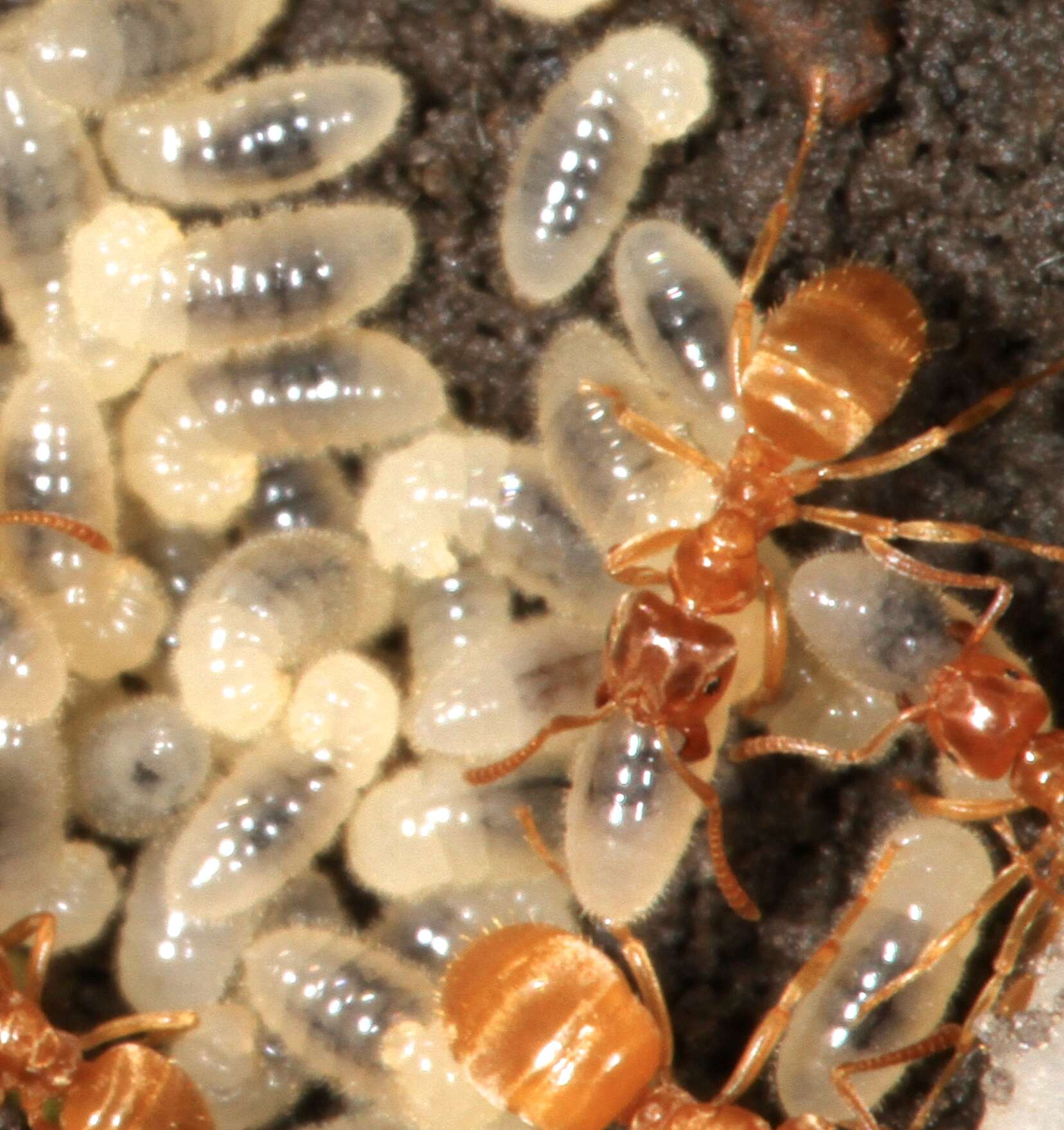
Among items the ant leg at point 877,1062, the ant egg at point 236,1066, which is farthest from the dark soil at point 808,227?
the ant egg at point 236,1066

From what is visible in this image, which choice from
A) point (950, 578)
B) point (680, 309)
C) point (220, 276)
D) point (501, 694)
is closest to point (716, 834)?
point (501, 694)

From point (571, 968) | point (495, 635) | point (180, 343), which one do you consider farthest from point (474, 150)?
point (571, 968)

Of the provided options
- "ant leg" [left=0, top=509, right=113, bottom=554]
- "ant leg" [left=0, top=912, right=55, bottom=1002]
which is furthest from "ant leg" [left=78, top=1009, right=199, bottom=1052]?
"ant leg" [left=0, top=509, right=113, bottom=554]

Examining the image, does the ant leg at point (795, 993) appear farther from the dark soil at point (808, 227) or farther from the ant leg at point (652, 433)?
the ant leg at point (652, 433)

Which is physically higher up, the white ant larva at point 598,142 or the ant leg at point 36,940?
the white ant larva at point 598,142

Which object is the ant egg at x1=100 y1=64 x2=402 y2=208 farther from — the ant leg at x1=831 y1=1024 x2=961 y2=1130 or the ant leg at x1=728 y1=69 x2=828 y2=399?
the ant leg at x1=831 y1=1024 x2=961 y2=1130
